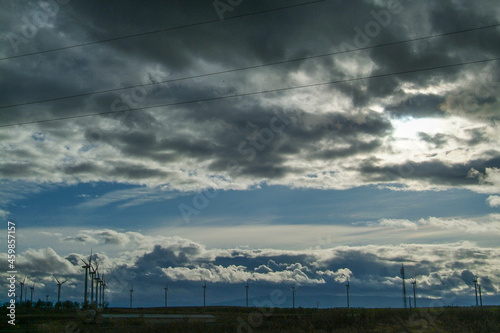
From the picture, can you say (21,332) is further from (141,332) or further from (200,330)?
(200,330)

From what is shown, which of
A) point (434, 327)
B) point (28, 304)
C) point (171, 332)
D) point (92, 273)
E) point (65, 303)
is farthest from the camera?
point (65, 303)

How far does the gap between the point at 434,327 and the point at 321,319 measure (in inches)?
737

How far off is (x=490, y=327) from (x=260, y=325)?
28.8 m

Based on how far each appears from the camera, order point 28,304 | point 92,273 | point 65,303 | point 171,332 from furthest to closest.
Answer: point 65,303 < point 28,304 < point 92,273 < point 171,332

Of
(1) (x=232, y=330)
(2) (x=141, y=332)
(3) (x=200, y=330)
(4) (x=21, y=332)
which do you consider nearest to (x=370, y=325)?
(1) (x=232, y=330)

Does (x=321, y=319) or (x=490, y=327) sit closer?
(x=490, y=327)

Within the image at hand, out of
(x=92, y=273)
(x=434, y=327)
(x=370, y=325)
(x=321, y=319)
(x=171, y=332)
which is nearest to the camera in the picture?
(x=171, y=332)

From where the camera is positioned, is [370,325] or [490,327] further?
[370,325]

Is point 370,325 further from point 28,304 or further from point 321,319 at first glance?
point 28,304

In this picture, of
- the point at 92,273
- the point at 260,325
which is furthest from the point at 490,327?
the point at 92,273

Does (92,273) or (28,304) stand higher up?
(92,273)

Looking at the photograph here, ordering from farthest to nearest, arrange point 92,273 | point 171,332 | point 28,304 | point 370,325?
1. point 28,304
2. point 92,273
3. point 370,325
4. point 171,332

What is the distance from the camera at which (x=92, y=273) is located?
160m

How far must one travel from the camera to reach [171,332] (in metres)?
50.5
